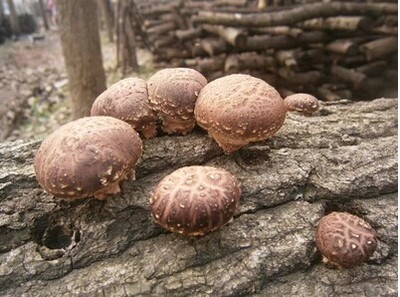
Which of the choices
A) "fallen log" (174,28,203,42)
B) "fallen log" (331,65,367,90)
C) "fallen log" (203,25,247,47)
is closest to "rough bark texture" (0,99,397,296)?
"fallen log" (331,65,367,90)

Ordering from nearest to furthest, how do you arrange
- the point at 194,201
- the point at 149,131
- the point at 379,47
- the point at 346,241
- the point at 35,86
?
the point at 194,201
the point at 346,241
the point at 149,131
the point at 379,47
the point at 35,86

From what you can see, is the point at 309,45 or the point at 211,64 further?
the point at 211,64

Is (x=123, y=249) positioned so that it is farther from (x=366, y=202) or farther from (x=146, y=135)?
(x=366, y=202)

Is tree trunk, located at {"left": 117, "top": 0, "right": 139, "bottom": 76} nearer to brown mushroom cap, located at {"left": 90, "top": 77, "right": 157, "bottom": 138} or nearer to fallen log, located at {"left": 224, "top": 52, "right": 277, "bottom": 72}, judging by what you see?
fallen log, located at {"left": 224, "top": 52, "right": 277, "bottom": 72}

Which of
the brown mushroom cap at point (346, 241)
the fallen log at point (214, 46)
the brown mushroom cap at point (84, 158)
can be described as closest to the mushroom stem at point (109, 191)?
the brown mushroom cap at point (84, 158)

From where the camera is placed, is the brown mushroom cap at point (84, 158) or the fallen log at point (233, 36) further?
the fallen log at point (233, 36)

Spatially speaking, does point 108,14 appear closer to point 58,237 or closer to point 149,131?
point 149,131

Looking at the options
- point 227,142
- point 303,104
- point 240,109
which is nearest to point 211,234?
point 227,142

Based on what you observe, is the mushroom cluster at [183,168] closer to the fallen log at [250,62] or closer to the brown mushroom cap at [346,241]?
the brown mushroom cap at [346,241]
